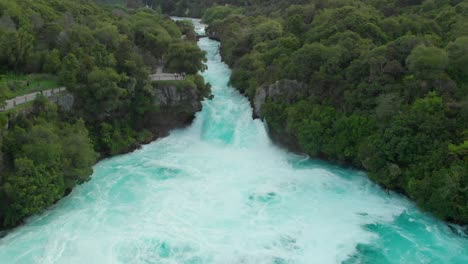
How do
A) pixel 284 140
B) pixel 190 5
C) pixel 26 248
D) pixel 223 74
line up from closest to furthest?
pixel 26 248
pixel 284 140
pixel 223 74
pixel 190 5

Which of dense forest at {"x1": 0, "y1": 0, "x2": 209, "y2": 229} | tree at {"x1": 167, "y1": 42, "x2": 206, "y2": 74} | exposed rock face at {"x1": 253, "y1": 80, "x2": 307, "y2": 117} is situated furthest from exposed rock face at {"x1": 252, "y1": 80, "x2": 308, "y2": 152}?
tree at {"x1": 167, "y1": 42, "x2": 206, "y2": 74}

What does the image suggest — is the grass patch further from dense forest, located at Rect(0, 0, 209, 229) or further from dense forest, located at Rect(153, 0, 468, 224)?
dense forest, located at Rect(153, 0, 468, 224)

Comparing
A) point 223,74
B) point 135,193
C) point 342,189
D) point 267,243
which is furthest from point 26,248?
point 223,74

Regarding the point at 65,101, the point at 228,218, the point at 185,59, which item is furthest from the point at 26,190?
the point at 185,59

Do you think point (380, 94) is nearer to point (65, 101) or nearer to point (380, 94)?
point (380, 94)

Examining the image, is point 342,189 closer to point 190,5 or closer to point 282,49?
point 282,49
